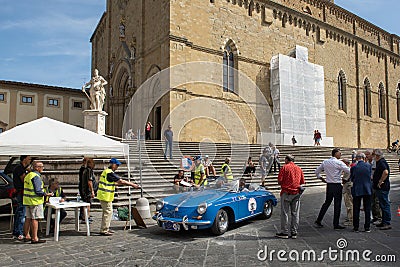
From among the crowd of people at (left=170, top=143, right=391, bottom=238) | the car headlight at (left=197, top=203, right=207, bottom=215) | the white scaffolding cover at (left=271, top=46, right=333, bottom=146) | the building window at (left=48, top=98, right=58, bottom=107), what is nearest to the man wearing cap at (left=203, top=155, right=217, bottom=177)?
the crowd of people at (left=170, top=143, right=391, bottom=238)

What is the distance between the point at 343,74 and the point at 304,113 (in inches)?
343

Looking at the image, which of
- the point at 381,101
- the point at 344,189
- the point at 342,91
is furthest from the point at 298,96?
the point at 344,189

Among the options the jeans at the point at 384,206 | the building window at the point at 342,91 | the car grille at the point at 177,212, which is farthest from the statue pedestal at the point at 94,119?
the building window at the point at 342,91

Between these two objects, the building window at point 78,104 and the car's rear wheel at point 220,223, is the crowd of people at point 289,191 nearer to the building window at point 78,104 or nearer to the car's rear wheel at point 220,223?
the car's rear wheel at point 220,223

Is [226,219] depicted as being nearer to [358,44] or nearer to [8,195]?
[8,195]

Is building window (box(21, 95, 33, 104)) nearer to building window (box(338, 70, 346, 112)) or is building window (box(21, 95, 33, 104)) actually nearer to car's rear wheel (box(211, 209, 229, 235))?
building window (box(338, 70, 346, 112))

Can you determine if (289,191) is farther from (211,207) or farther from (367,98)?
(367,98)

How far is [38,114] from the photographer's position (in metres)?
34.6

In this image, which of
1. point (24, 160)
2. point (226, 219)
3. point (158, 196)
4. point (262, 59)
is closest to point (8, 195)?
point (24, 160)

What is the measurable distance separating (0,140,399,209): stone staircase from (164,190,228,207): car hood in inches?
144


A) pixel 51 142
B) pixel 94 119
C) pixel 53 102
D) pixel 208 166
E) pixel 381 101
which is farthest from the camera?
pixel 381 101

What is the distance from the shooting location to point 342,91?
3347 centimetres

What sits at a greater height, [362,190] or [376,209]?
[362,190]

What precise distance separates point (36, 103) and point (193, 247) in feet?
110
